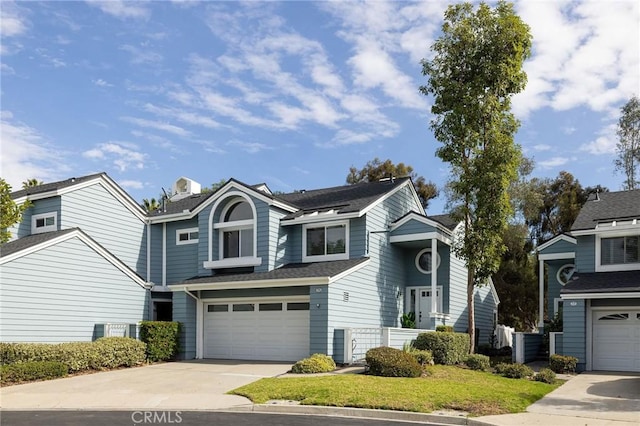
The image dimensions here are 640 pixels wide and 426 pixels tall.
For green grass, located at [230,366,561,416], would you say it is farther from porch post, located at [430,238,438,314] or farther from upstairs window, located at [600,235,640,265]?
upstairs window, located at [600,235,640,265]

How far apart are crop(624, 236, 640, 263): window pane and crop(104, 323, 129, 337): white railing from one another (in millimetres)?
18514

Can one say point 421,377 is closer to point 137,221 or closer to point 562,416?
point 562,416

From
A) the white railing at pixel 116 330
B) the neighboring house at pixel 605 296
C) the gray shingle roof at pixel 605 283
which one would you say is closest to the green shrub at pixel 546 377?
the neighboring house at pixel 605 296

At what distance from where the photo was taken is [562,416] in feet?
41.7

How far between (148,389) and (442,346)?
32.6ft

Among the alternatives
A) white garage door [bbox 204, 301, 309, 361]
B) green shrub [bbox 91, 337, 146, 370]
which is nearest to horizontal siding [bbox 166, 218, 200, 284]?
white garage door [bbox 204, 301, 309, 361]

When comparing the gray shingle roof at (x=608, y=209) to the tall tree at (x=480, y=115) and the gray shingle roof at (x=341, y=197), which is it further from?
the gray shingle roof at (x=341, y=197)

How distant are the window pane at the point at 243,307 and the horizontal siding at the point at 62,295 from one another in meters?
4.48

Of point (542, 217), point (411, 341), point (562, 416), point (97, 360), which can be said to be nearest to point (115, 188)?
point (97, 360)

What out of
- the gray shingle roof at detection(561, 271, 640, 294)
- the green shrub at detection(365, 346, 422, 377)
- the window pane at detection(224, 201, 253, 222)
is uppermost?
the window pane at detection(224, 201, 253, 222)

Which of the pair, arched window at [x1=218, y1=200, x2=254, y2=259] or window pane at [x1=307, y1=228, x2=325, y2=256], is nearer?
window pane at [x1=307, y1=228, x2=325, y2=256]

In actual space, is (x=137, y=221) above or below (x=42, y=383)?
above

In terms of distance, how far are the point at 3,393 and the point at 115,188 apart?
1325 cm

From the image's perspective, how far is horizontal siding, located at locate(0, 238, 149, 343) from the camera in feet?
67.8
